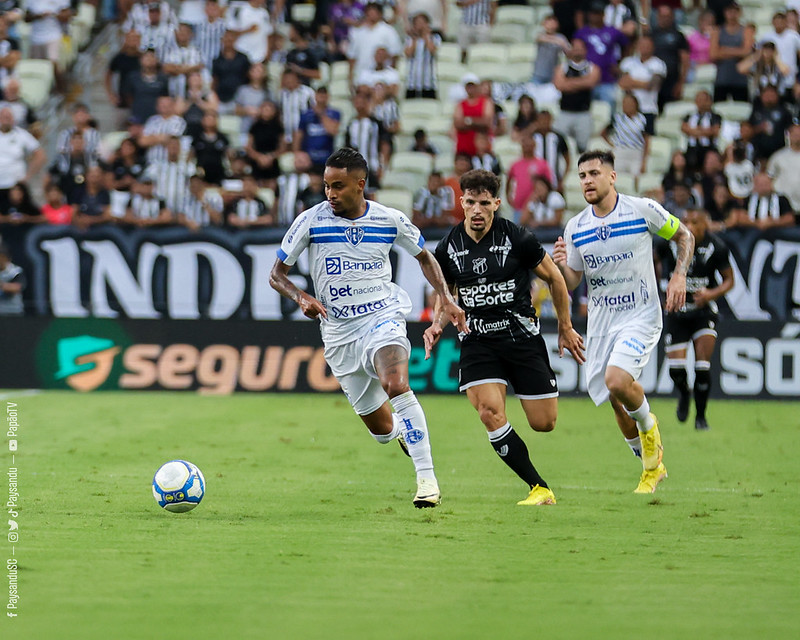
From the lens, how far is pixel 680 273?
937cm

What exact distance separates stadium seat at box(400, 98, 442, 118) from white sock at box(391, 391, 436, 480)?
1361 centimetres

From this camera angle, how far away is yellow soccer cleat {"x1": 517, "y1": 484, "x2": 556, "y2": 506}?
353 inches

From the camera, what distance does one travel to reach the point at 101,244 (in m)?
19.2

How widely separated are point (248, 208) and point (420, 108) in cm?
400

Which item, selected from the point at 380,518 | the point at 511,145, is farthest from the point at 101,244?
the point at 380,518

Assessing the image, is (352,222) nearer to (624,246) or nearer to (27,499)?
(624,246)

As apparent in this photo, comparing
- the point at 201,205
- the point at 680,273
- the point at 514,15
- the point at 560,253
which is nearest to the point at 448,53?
the point at 514,15

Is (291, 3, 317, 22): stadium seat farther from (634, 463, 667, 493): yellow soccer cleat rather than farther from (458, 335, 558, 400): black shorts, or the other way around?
(634, 463, 667, 493): yellow soccer cleat

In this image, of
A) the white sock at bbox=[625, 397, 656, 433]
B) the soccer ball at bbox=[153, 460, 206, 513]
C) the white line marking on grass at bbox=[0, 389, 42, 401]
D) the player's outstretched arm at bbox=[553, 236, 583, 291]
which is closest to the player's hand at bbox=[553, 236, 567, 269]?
the player's outstretched arm at bbox=[553, 236, 583, 291]

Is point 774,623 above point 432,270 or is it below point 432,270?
below

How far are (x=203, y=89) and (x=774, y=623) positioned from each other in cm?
1864

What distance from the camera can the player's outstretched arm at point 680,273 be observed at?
360 inches

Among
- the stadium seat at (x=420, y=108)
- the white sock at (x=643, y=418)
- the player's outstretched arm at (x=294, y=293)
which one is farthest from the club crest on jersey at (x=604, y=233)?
the stadium seat at (x=420, y=108)

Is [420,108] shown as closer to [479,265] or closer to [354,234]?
[479,265]
